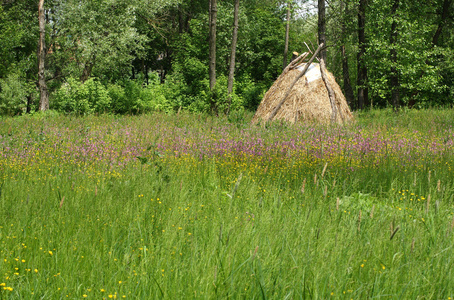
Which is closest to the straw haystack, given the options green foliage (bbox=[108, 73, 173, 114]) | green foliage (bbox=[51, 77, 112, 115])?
green foliage (bbox=[51, 77, 112, 115])

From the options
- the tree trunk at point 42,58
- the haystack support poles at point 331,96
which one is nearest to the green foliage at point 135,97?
the tree trunk at point 42,58

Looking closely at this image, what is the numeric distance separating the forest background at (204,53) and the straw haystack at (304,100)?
7.68 ft

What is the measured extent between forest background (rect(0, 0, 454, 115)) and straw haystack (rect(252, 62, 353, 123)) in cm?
234

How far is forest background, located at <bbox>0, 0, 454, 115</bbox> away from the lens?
58.8 feet

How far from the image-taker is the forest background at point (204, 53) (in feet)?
58.8

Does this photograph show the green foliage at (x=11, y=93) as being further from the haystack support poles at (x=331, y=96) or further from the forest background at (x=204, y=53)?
the haystack support poles at (x=331, y=96)

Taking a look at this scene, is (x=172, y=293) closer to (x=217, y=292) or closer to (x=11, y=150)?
(x=217, y=292)

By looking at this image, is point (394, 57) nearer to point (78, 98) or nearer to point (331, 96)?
point (331, 96)

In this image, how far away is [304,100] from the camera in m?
12.2

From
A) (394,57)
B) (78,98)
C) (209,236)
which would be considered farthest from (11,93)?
(209,236)

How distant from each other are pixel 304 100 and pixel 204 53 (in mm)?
16932

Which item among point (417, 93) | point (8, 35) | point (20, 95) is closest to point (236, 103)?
point (417, 93)

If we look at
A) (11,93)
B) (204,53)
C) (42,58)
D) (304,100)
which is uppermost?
(204,53)

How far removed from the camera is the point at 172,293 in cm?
221
